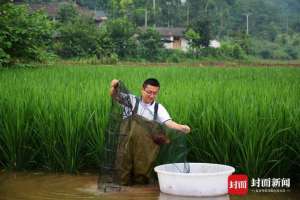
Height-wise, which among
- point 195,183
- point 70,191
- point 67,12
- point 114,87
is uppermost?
point 67,12

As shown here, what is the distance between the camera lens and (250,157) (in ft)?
15.0

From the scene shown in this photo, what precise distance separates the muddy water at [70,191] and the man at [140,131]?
6.3 inches

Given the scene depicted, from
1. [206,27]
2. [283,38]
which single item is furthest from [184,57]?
[283,38]

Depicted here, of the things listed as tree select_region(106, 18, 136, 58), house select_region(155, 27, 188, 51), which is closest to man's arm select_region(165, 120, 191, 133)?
tree select_region(106, 18, 136, 58)

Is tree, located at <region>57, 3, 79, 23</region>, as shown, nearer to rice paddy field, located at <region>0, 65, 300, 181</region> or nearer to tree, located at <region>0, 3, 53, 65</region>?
tree, located at <region>0, 3, 53, 65</region>

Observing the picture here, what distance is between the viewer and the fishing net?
4398 mm

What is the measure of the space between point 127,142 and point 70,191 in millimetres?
576

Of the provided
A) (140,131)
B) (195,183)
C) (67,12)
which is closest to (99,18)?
(67,12)

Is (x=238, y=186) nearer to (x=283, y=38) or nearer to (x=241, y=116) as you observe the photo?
(x=241, y=116)

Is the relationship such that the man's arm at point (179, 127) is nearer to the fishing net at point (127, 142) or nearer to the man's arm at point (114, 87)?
the fishing net at point (127, 142)

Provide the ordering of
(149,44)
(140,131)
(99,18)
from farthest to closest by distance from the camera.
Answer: (99,18) → (149,44) → (140,131)

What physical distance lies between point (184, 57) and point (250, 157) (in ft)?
111

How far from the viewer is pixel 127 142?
4.42 m

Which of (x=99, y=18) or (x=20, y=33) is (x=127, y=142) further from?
(x=99, y=18)
